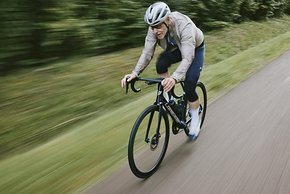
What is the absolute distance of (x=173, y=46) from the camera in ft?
16.6

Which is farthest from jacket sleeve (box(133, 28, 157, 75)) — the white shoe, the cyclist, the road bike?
the white shoe

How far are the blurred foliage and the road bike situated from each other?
3522 millimetres

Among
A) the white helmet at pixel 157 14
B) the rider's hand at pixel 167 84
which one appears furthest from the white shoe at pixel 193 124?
the white helmet at pixel 157 14

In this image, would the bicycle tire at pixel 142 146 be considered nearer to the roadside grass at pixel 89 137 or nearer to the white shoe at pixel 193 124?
the roadside grass at pixel 89 137

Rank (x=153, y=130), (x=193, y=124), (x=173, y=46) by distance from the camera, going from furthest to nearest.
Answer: (x=193, y=124), (x=173, y=46), (x=153, y=130)

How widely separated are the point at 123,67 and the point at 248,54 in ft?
18.1

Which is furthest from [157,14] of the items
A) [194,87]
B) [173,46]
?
[194,87]

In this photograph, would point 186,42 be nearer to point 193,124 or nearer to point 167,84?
point 167,84

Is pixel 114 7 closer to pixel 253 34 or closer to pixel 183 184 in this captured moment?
pixel 183 184

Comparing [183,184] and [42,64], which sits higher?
[183,184]

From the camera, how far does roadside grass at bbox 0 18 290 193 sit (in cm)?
462

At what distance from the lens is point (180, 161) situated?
5.07 metres

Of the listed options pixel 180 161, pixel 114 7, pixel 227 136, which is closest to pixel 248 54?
pixel 114 7

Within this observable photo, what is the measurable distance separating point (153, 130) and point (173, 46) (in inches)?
43.7
